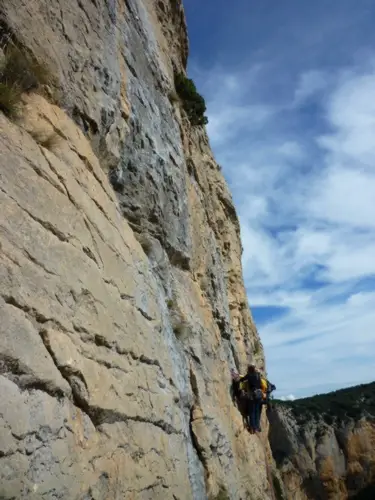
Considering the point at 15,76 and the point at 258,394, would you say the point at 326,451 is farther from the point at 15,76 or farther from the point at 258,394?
the point at 15,76

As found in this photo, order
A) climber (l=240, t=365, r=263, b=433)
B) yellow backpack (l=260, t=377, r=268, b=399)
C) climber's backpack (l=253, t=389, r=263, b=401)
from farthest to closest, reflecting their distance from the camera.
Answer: yellow backpack (l=260, t=377, r=268, b=399), climber (l=240, t=365, r=263, b=433), climber's backpack (l=253, t=389, r=263, b=401)

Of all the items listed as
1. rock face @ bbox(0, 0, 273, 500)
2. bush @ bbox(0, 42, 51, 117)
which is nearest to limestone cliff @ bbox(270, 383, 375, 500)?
rock face @ bbox(0, 0, 273, 500)

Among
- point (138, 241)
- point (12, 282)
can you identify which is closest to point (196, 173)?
point (138, 241)

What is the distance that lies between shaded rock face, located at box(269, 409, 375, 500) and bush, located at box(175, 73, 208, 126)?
27111 millimetres

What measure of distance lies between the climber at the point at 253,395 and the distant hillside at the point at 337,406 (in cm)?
3044

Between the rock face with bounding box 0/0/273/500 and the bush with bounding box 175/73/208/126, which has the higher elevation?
the bush with bounding box 175/73/208/126

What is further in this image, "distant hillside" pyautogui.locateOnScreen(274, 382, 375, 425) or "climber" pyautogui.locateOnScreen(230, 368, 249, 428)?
"distant hillside" pyautogui.locateOnScreen(274, 382, 375, 425)

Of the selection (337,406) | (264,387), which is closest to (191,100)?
(264,387)

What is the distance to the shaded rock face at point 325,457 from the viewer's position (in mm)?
35906

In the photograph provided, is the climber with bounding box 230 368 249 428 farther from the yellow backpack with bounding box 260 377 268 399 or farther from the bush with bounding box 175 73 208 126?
the bush with bounding box 175 73 208 126

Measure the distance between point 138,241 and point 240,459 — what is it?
7134 millimetres

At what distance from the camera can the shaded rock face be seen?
35.9m

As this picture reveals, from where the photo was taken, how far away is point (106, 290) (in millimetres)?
7371

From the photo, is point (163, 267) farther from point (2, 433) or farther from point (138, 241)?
point (2, 433)
